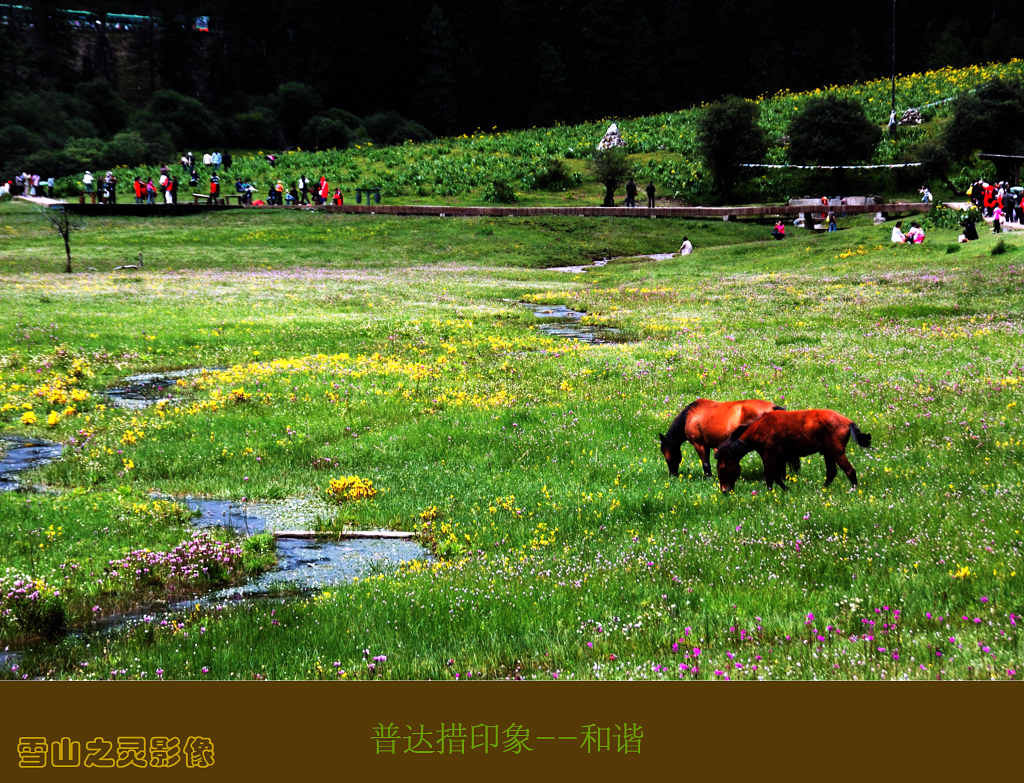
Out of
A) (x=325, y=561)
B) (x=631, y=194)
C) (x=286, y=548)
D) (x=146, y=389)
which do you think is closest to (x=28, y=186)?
(x=631, y=194)

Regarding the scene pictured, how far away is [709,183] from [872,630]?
7098 cm

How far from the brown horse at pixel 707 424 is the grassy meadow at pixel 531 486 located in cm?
49

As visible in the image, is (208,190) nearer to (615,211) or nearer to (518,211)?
(518,211)

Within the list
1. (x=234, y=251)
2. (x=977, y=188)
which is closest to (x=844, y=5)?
(x=977, y=188)

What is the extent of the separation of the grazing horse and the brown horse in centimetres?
39

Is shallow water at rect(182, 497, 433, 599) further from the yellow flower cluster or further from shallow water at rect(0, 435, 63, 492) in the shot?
shallow water at rect(0, 435, 63, 492)

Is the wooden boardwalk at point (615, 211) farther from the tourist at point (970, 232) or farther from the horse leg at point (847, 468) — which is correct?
the horse leg at point (847, 468)

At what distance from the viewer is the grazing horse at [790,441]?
9.57 meters

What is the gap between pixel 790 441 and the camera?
9727mm

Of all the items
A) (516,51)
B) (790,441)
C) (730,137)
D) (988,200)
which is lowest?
(790,441)

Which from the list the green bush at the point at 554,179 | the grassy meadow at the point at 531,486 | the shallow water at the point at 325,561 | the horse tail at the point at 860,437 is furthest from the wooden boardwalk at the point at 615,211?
the horse tail at the point at 860,437

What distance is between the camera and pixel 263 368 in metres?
20.1

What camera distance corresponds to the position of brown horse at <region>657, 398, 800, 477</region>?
34.7 feet

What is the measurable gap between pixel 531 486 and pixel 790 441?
3610 mm
